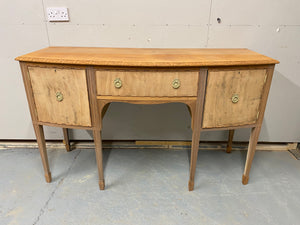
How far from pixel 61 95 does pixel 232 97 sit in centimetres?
102

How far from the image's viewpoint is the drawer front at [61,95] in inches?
49.8

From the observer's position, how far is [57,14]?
5.16ft

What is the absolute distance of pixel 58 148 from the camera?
6.51 feet

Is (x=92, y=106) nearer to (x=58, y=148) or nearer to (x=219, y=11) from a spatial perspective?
(x=58, y=148)

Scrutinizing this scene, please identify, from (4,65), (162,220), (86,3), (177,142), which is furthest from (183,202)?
(4,65)

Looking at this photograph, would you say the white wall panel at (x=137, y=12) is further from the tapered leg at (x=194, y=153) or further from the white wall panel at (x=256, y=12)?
the tapered leg at (x=194, y=153)

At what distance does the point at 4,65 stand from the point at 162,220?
1624mm

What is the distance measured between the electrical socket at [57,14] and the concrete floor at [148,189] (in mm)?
1079

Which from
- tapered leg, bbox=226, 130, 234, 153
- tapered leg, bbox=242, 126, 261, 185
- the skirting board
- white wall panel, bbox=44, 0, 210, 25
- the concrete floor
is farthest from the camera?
the skirting board

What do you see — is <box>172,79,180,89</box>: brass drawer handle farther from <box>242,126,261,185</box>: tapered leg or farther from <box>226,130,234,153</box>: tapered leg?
<box>226,130,234,153</box>: tapered leg

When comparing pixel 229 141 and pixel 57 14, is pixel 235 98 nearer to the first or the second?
pixel 229 141

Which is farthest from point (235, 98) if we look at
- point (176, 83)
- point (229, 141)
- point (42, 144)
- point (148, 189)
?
point (42, 144)

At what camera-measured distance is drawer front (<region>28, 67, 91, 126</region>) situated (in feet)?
4.15

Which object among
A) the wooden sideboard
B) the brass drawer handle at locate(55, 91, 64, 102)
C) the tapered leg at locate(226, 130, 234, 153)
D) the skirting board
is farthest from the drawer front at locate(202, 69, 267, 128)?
the brass drawer handle at locate(55, 91, 64, 102)
